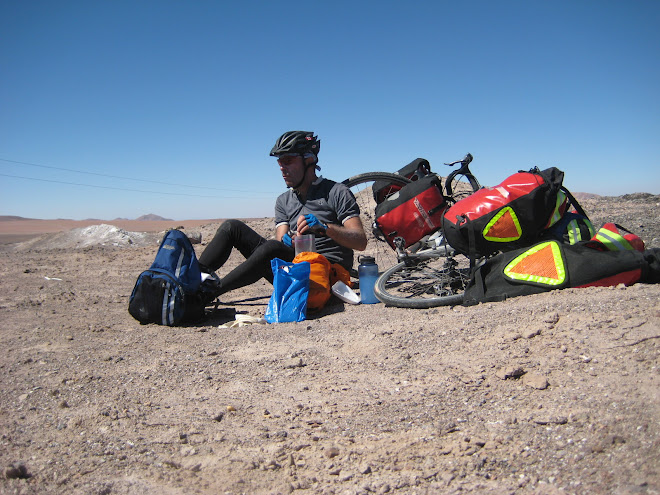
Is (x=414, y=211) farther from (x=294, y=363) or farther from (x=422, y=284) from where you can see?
(x=294, y=363)

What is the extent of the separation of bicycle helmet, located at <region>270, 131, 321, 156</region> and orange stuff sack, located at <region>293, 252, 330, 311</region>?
39.1 inches

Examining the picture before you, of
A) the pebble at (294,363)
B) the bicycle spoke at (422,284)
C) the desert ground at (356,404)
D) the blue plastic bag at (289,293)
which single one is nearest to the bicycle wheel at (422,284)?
the bicycle spoke at (422,284)

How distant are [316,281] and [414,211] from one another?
1061 millimetres

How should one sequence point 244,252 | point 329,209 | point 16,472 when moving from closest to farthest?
1. point 16,472
2. point 329,209
3. point 244,252

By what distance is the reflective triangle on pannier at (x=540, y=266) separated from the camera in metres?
3.04

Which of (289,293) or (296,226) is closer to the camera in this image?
(289,293)

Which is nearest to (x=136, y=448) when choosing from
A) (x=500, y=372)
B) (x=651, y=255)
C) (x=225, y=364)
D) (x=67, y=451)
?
(x=67, y=451)

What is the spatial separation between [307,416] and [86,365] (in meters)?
1.45

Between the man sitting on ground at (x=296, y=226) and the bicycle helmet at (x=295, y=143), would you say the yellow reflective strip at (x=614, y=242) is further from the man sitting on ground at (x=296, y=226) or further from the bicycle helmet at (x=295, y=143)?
the bicycle helmet at (x=295, y=143)

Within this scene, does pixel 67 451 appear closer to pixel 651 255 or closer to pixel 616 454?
pixel 616 454

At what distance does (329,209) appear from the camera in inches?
167

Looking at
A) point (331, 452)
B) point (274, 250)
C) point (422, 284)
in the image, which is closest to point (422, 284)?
point (422, 284)

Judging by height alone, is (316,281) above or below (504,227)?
below

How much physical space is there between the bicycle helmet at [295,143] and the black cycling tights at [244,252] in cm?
80
